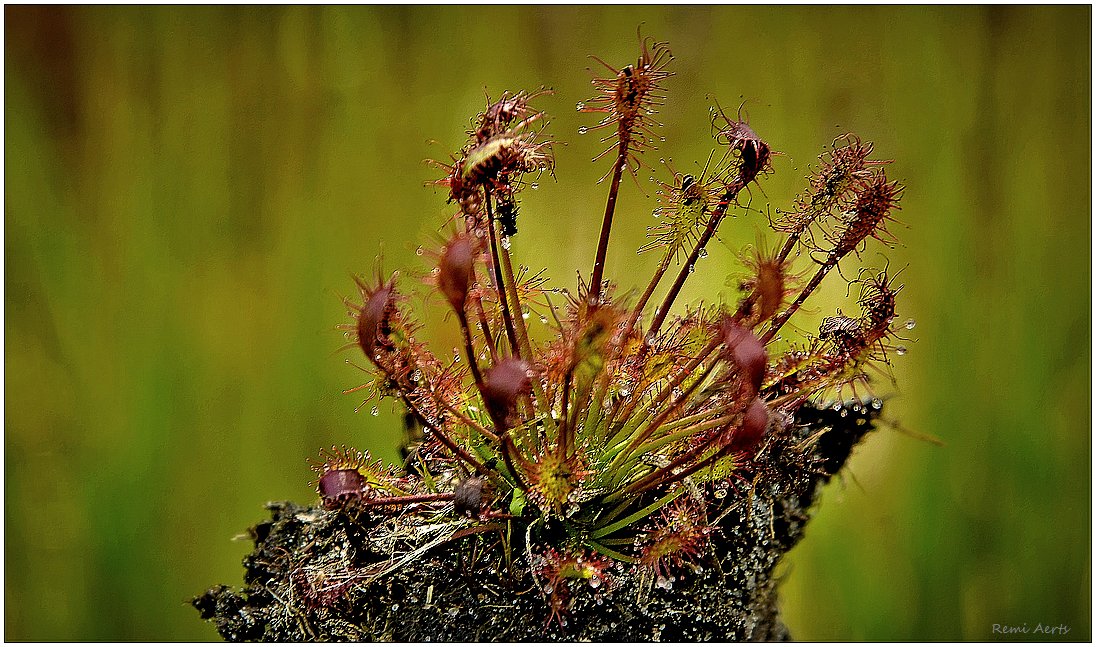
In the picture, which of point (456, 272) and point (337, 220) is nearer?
point (456, 272)

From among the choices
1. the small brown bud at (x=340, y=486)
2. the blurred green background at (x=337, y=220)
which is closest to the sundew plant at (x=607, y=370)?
the small brown bud at (x=340, y=486)

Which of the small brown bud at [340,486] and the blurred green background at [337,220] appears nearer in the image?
the small brown bud at [340,486]

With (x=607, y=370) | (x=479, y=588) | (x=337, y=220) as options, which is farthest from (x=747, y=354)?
(x=337, y=220)

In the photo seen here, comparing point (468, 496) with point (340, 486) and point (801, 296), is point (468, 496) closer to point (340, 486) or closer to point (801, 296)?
point (340, 486)

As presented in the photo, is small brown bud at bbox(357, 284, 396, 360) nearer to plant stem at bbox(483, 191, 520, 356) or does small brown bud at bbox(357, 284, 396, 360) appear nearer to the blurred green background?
plant stem at bbox(483, 191, 520, 356)

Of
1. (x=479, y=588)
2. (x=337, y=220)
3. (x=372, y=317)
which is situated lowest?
(x=479, y=588)

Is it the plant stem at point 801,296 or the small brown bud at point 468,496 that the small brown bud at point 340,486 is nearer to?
the small brown bud at point 468,496
